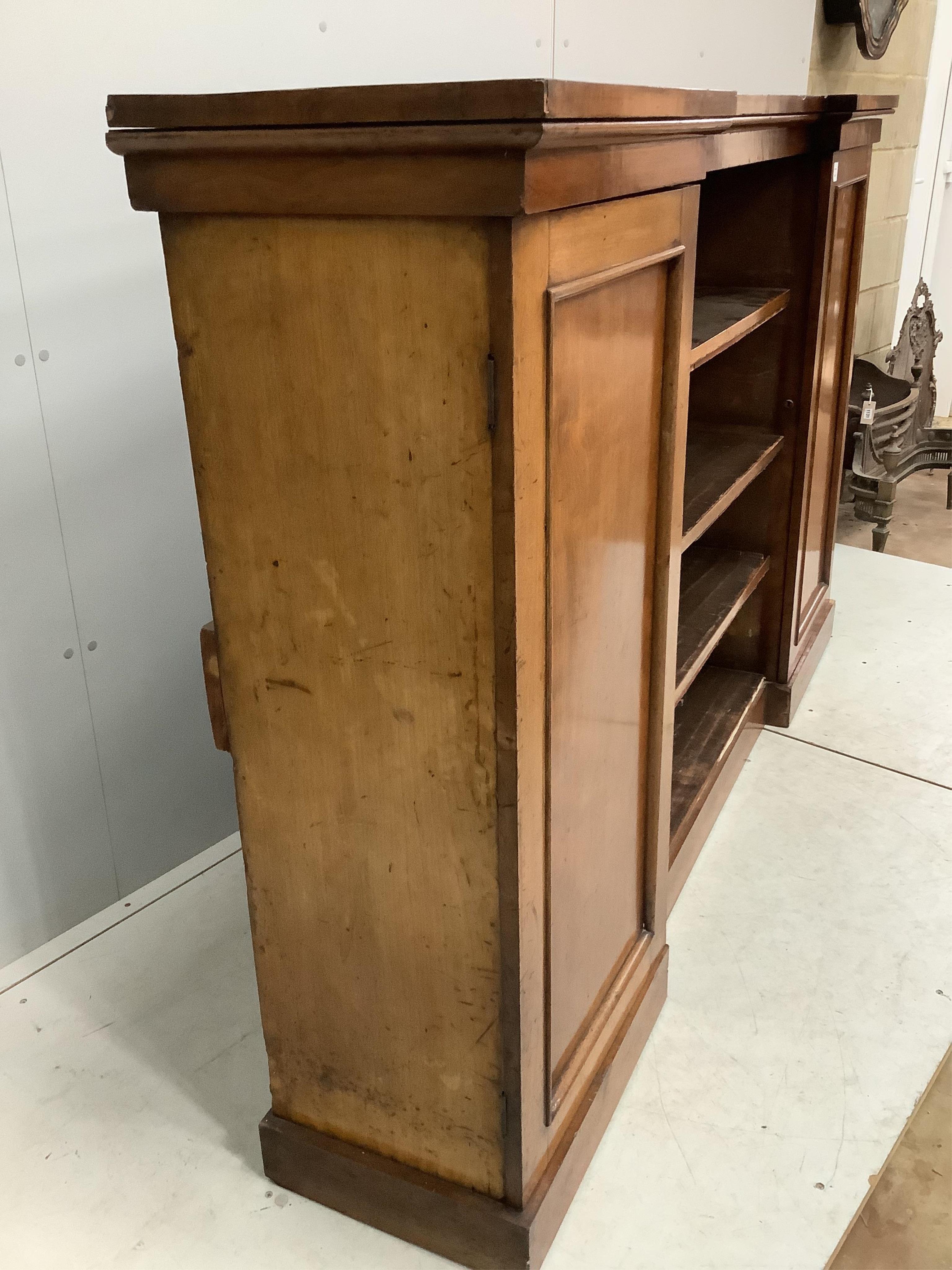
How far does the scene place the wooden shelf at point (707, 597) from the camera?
2.02 metres

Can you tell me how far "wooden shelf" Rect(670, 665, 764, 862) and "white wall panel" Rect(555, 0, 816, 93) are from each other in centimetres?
134

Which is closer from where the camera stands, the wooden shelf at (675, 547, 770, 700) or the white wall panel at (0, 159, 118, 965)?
the white wall panel at (0, 159, 118, 965)

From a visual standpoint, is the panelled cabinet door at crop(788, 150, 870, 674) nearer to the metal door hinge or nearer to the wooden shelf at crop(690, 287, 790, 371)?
the wooden shelf at crop(690, 287, 790, 371)

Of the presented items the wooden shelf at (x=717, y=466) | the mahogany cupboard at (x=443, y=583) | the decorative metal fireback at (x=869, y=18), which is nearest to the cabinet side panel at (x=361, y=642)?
the mahogany cupboard at (x=443, y=583)

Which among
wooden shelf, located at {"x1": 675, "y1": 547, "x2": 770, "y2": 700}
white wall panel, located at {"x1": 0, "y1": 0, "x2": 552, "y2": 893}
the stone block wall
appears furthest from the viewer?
the stone block wall

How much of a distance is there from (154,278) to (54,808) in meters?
0.94

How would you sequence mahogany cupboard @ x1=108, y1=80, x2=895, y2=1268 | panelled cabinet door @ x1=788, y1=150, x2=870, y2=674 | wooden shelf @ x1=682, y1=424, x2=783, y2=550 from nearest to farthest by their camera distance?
mahogany cupboard @ x1=108, y1=80, x2=895, y2=1268
wooden shelf @ x1=682, y1=424, x2=783, y2=550
panelled cabinet door @ x1=788, y1=150, x2=870, y2=674

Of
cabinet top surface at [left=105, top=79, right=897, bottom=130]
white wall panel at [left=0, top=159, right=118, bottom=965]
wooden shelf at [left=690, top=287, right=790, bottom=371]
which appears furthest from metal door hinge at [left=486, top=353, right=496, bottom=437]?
white wall panel at [left=0, top=159, right=118, bottom=965]

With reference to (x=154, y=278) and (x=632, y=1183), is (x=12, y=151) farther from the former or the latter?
(x=632, y=1183)

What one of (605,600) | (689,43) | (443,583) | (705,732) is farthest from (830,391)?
(443,583)

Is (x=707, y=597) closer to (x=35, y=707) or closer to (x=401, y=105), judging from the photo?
(x=35, y=707)

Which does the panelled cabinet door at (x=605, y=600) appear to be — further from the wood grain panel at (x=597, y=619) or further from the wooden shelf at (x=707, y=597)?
the wooden shelf at (x=707, y=597)

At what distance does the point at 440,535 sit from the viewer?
3.43 ft

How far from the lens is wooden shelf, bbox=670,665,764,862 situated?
6.86 ft
